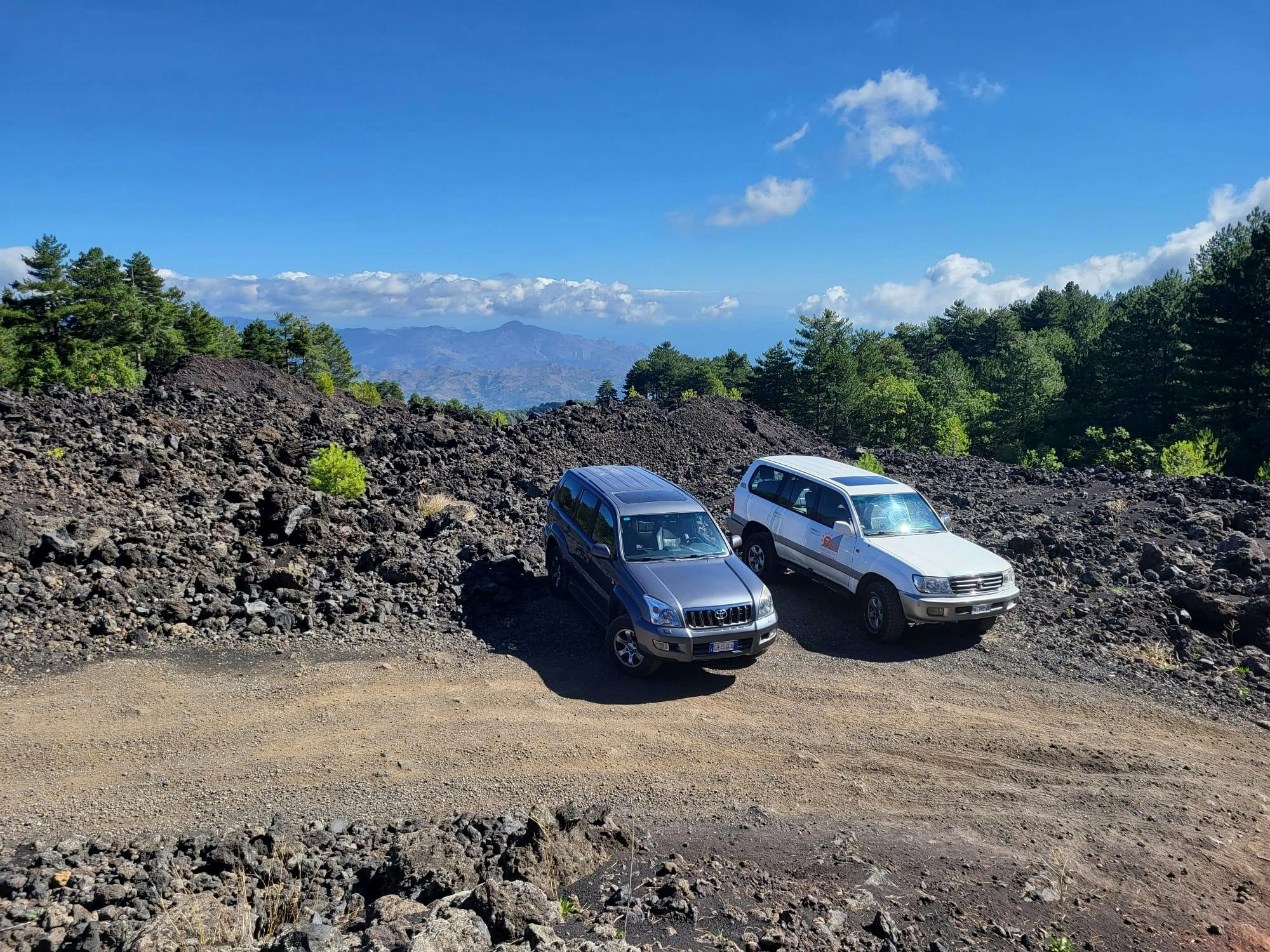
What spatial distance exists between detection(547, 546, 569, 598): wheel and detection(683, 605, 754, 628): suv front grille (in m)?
3.29

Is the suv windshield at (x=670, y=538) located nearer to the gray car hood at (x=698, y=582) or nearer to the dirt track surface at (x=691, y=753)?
the gray car hood at (x=698, y=582)

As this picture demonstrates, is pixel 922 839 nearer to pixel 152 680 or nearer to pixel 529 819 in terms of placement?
pixel 529 819

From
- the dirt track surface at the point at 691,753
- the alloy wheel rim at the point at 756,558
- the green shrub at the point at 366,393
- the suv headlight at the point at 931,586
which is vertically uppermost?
the green shrub at the point at 366,393

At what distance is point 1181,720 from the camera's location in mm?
8633

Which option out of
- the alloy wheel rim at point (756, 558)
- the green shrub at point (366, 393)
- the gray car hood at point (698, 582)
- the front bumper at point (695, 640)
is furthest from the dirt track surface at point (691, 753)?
the green shrub at point (366, 393)

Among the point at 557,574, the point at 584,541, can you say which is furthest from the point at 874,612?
the point at 557,574

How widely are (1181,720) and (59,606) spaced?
1436cm

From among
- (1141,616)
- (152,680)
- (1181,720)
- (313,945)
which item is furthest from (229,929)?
(1141,616)

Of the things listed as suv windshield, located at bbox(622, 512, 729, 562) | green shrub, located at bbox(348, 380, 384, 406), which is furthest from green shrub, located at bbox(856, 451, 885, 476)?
green shrub, located at bbox(348, 380, 384, 406)

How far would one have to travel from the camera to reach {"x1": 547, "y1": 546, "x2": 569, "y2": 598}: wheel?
11688mm

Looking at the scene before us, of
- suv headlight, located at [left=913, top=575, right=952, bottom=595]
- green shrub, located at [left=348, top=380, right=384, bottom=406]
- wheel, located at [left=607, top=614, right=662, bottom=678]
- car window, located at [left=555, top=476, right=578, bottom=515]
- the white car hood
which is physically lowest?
wheel, located at [left=607, top=614, right=662, bottom=678]

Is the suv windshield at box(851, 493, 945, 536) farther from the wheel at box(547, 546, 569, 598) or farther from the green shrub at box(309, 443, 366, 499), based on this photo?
the green shrub at box(309, 443, 366, 499)

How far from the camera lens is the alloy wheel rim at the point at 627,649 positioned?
915 cm

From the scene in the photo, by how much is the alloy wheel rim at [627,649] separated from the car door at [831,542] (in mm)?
3793
